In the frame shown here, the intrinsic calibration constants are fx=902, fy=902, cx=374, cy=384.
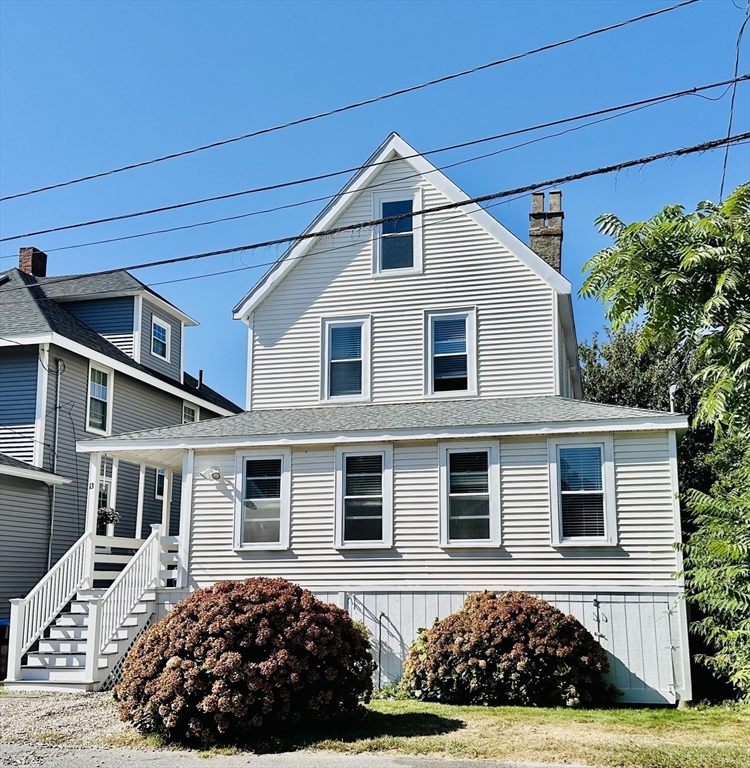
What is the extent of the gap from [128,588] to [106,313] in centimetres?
1052

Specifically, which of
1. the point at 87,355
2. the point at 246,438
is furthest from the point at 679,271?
the point at 87,355

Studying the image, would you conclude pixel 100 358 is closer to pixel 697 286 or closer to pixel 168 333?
pixel 168 333

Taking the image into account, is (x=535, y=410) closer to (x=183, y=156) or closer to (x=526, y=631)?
(x=526, y=631)

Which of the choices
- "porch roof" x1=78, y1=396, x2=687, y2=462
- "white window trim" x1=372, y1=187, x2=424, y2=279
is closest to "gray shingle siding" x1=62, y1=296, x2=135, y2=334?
"porch roof" x1=78, y1=396, x2=687, y2=462

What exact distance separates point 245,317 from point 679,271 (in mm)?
11041

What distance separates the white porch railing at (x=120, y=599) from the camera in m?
14.2

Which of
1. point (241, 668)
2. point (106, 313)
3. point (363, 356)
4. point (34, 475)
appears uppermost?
point (106, 313)

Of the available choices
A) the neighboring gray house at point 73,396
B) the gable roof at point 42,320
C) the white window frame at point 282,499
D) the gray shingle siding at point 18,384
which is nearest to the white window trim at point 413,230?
the white window frame at point 282,499

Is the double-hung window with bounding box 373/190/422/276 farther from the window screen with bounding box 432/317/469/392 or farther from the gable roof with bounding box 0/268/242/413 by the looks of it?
the gable roof with bounding box 0/268/242/413

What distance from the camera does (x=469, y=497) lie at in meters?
15.4

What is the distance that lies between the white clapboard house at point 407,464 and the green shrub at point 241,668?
3.94 metres

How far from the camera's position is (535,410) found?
1569 cm

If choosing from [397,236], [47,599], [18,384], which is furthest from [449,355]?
[18,384]

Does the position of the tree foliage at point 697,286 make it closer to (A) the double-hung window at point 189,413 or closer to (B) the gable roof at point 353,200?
(B) the gable roof at point 353,200
